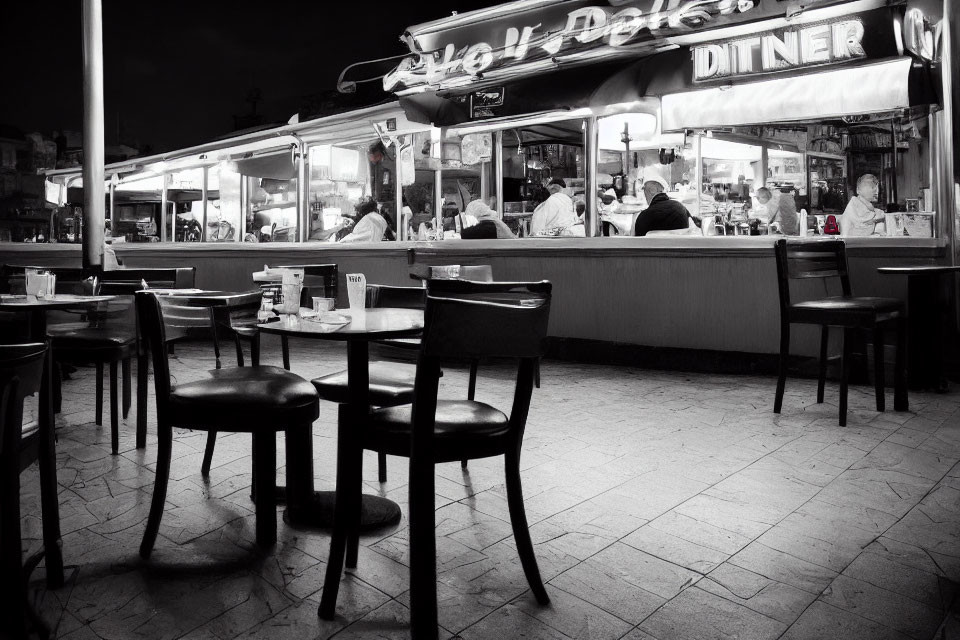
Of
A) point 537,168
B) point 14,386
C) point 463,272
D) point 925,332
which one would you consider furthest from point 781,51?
point 14,386

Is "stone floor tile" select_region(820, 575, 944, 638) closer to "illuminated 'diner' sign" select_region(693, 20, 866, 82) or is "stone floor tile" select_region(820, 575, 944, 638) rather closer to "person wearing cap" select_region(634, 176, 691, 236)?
"illuminated 'diner' sign" select_region(693, 20, 866, 82)

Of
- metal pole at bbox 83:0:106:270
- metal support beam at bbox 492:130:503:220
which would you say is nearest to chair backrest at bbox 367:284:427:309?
metal pole at bbox 83:0:106:270

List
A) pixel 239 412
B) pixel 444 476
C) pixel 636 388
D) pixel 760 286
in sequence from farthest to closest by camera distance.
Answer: pixel 760 286
pixel 636 388
pixel 444 476
pixel 239 412

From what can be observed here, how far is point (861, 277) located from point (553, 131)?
4.99 m

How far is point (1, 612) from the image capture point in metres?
1.86

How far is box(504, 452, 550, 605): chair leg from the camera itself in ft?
7.09

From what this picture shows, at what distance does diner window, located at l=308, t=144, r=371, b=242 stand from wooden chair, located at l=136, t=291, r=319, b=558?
7725 millimetres

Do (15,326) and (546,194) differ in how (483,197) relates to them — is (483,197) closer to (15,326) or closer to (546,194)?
(546,194)

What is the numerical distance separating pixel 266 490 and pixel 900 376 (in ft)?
12.7

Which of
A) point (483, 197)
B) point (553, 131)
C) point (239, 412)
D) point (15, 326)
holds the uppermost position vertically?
point (553, 131)

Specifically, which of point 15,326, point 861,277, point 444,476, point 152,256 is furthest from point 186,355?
point 861,277

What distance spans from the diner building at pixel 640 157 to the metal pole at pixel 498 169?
28 mm

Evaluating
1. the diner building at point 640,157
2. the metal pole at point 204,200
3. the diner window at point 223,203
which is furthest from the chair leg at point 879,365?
the metal pole at point 204,200

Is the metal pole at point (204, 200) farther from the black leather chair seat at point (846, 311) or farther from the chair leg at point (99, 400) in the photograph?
the black leather chair seat at point (846, 311)
